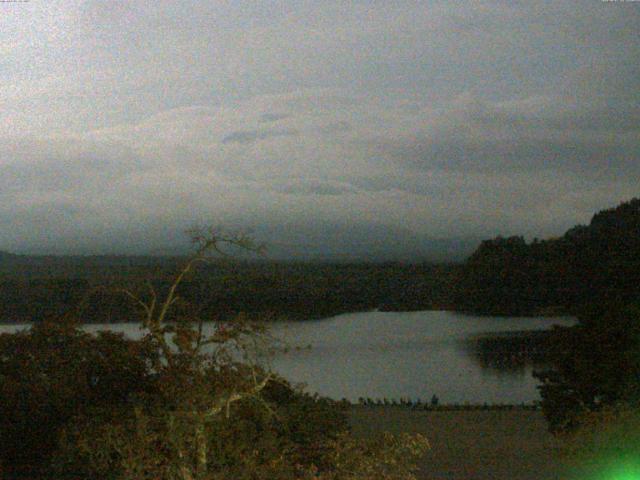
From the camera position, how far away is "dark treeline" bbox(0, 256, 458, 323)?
10602 millimetres

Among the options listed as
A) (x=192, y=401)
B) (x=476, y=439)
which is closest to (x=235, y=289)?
(x=476, y=439)

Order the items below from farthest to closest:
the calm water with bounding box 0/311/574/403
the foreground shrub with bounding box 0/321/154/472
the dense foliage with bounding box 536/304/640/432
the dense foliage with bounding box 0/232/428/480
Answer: the calm water with bounding box 0/311/574/403
the dense foliage with bounding box 536/304/640/432
the foreground shrub with bounding box 0/321/154/472
the dense foliage with bounding box 0/232/428/480

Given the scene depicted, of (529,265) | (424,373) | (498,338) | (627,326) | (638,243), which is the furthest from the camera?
(529,265)

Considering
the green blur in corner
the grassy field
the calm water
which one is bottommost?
the calm water

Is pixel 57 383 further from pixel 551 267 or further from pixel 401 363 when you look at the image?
pixel 551 267

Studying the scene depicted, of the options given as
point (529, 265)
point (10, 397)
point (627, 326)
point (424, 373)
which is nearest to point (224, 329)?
point (10, 397)

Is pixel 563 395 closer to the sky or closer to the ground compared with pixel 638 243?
closer to the ground

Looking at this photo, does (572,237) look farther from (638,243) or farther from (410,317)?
(410,317)

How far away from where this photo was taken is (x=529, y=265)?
5528 cm

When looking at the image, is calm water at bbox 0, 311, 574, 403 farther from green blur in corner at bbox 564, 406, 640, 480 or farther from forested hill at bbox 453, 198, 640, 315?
green blur in corner at bbox 564, 406, 640, 480

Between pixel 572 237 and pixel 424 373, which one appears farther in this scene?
pixel 572 237

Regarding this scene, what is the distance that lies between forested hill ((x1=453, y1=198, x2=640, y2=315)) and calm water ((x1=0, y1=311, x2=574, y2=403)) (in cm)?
272

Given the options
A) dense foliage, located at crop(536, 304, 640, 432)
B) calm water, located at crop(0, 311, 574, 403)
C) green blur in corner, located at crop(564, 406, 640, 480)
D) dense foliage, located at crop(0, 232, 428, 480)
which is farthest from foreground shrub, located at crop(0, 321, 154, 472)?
dense foliage, located at crop(536, 304, 640, 432)

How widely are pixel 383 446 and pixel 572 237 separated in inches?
1990
